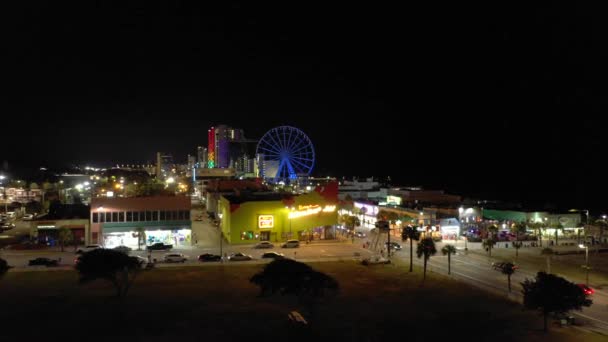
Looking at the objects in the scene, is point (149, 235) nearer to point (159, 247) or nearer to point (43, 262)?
point (159, 247)

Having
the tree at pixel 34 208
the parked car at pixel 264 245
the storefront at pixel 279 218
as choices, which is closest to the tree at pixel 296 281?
the parked car at pixel 264 245

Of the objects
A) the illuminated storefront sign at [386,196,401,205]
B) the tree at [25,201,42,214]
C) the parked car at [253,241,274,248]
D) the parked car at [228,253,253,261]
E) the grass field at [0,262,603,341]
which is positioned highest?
the illuminated storefront sign at [386,196,401,205]

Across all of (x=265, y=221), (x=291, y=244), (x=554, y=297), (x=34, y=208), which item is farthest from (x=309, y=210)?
(x=34, y=208)

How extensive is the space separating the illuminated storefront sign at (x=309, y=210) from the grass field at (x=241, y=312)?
13808 millimetres

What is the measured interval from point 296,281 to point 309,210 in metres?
23.3

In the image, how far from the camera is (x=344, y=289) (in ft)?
80.5

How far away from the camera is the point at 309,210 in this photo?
41.2 meters

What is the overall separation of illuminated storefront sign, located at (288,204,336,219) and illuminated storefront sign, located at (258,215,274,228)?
1594mm

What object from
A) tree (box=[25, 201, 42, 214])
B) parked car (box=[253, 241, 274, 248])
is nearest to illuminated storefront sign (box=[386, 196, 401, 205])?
parked car (box=[253, 241, 274, 248])

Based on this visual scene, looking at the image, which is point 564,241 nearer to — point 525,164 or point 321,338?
point 321,338

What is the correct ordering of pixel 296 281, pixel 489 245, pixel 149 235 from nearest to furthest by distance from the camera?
pixel 296 281 → pixel 489 245 → pixel 149 235

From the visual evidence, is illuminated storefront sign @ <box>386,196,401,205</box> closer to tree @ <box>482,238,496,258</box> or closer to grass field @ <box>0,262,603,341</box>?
tree @ <box>482,238,496,258</box>

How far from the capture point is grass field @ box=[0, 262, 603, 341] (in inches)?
697

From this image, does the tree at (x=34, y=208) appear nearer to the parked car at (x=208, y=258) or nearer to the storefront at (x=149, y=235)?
the storefront at (x=149, y=235)
